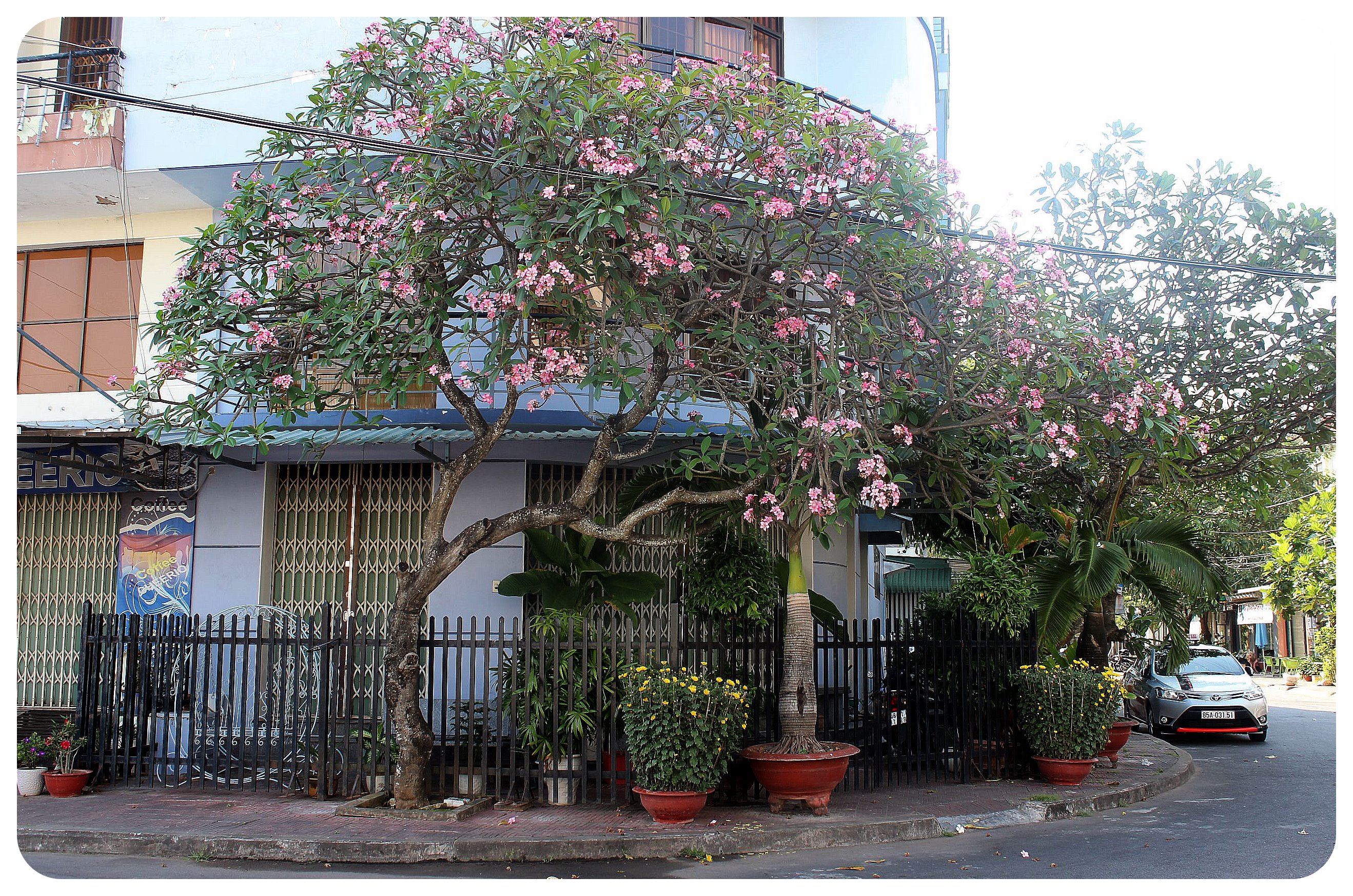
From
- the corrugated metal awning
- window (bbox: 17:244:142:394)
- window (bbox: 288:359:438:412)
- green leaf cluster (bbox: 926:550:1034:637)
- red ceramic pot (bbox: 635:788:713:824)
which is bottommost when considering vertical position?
red ceramic pot (bbox: 635:788:713:824)

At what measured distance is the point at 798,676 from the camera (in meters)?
9.52

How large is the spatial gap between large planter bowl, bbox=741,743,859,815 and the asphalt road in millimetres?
789

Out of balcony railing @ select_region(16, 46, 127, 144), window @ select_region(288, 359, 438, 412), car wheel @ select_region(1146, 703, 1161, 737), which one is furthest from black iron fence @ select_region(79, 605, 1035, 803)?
car wheel @ select_region(1146, 703, 1161, 737)

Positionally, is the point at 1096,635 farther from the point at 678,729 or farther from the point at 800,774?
the point at 678,729

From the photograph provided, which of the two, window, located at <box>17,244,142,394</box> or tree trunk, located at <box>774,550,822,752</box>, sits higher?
window, located at <box>17,244,142,394</box>

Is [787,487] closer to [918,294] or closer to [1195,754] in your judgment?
[918,294]

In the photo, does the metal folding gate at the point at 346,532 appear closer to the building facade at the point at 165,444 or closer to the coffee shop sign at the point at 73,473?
the building facade at the point at 165,444

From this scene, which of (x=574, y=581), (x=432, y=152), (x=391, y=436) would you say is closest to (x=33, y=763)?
(x=391, y=436)

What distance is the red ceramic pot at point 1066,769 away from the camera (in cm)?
1087

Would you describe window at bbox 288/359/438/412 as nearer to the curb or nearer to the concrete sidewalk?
the concrete sidewalk

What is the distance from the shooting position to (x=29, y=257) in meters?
13.1

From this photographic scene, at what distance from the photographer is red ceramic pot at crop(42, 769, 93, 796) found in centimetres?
988

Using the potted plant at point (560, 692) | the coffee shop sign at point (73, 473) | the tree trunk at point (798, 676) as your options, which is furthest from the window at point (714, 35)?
the coffee shop sign at point (73, 473)

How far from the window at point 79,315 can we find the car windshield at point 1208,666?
16.8m
